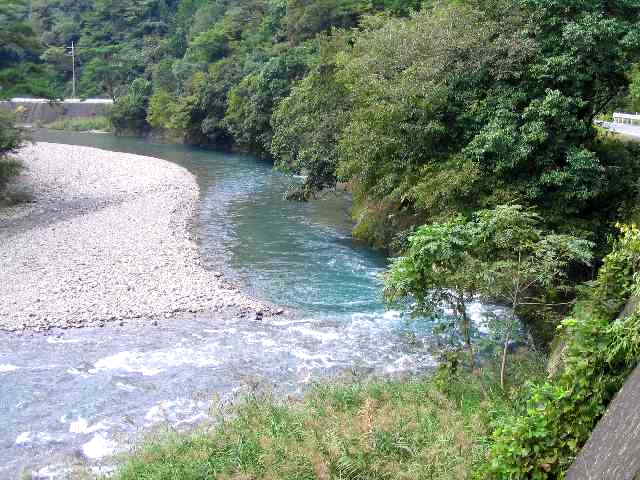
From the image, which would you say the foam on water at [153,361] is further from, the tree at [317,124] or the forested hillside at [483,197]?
the tree at [317,124]

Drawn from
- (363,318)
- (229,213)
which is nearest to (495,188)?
(363,318)

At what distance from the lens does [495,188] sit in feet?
42.5

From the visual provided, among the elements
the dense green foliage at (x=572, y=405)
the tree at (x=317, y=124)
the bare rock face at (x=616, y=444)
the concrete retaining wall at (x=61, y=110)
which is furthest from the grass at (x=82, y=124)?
the bare rock face at (x=616, y=444)

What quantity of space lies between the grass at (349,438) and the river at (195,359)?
3.20ft

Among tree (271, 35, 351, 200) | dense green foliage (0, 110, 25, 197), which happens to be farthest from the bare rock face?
dense green foliage (0, 110, 25, 197)

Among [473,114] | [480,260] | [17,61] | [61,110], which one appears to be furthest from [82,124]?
[480,260]

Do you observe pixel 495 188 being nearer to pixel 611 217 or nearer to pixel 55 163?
pixel 611 217

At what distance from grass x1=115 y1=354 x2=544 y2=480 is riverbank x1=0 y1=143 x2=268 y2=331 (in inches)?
205

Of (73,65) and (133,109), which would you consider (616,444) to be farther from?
(73,65)

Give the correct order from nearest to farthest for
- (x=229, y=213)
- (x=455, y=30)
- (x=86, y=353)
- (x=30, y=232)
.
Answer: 1. (x=86, y=353)
2. (x=455, y=30)
3. (x=30, y=232)
4. (x=229, y=213)

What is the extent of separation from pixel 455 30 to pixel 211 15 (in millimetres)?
60004

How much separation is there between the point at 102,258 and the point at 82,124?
5516 centimetres

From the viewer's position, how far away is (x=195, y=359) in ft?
35.1

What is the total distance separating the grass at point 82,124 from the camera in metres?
64.8
